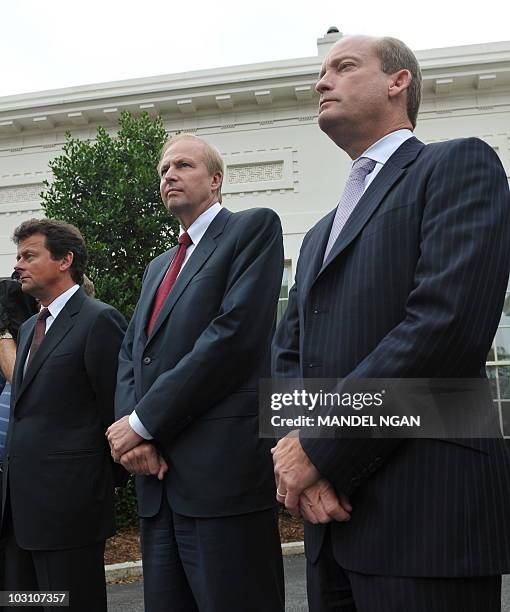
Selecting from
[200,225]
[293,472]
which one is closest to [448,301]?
[293,472]

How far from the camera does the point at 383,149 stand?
186 centimetres

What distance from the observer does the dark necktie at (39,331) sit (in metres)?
3.03

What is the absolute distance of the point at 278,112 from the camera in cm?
1098

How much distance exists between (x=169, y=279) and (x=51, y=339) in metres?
0.77

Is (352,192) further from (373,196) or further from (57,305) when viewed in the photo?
(57,305)

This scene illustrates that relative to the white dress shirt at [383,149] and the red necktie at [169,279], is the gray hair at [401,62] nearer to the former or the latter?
the white dress shirt at [383,149]

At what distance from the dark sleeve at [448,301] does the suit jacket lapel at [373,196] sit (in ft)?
0.61

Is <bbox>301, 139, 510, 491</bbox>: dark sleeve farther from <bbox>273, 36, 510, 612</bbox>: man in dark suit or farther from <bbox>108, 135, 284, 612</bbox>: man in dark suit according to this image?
<bbox>108, 135, 284, 612</bbox>: man in dark suit

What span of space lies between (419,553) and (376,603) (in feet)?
0.57

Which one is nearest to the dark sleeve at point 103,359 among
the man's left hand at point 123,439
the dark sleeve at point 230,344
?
the man's left hand at point 123,439

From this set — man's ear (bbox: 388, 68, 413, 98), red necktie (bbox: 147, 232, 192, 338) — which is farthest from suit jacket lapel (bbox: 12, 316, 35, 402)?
man's ear (bbox: 388, 68, 413, 98)

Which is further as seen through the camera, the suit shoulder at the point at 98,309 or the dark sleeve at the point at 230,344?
the suit shoulder at the point at 98,309

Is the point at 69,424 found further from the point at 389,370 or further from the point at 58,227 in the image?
the point at 389,370

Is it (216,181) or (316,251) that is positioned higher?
(216,181)
